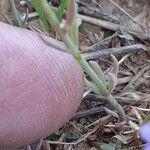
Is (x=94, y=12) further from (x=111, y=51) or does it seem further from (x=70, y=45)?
(x=70, y=45)

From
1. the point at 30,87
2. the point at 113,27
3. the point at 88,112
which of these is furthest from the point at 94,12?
the point at 30,87

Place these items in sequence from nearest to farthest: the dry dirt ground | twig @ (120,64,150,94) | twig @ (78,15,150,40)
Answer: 1. the dry dirt ground
2. twig @ (120,64,150,94)
3. twig @ (78,15,150,40)

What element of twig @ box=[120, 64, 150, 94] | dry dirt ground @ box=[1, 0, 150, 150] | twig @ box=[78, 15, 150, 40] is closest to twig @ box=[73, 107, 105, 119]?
dry dirt ground @ box=[1, 0, 150, 150]

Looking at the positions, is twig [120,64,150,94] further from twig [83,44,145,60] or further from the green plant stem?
the green plant stem

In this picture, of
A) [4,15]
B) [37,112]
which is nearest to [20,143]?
[37,112]

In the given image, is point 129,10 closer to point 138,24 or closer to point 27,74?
point 138,24

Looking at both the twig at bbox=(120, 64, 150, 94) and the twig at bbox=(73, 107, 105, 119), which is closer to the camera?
the twig at bbox=(73, 107, 105, 119)

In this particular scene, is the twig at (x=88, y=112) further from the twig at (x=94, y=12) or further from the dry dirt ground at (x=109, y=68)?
the twig at (x=94, y=12)
